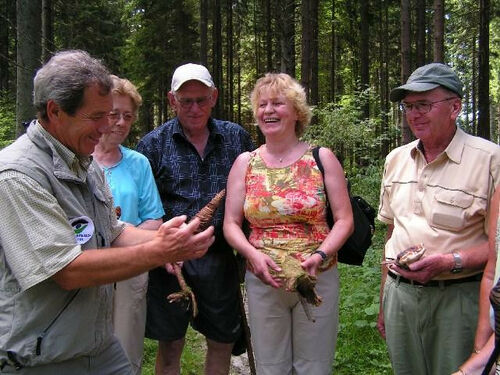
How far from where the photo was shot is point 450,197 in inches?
109

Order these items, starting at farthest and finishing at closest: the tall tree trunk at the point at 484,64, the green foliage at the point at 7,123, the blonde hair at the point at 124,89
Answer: the tall tree trunk at the point at 484,64 → the green foliage at the point at 7,123 → the blonde hair at the point at 124,89

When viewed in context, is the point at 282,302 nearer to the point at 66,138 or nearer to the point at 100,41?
the point at 66,138

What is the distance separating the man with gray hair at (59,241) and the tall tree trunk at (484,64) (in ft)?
54.9

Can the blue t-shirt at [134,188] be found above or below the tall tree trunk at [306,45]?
below

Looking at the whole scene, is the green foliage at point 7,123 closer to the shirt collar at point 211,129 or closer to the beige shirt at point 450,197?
the shirt collar at point 211,129

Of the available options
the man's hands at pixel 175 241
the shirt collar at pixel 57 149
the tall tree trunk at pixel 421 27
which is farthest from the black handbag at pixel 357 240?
the tall tree trunk at pixel 421 27

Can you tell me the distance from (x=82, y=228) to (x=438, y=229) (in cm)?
197

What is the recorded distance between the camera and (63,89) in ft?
6.73

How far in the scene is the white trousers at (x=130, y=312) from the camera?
132 inches

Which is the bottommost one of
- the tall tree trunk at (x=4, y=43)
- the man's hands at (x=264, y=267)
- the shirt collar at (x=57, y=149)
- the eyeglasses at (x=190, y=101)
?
the man's hands at (x=264, y=267)

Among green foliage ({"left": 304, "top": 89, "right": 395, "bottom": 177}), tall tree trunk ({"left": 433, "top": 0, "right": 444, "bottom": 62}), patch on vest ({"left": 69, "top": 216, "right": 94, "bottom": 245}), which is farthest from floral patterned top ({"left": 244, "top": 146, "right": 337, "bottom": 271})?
tall tree trunk ({"left": 433, "top": 0, "right": 444, "bottom": 62})

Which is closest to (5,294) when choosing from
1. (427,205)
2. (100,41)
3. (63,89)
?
(63,89)

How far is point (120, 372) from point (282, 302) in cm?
112

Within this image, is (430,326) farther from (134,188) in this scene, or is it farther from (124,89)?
(124,89)
